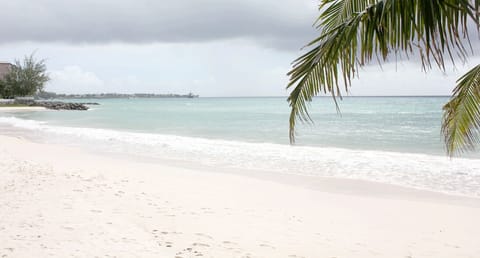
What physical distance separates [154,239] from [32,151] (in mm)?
10800

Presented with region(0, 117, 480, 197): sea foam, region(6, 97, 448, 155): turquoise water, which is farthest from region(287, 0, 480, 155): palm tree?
region(0, 117, 480, 197): sea foam

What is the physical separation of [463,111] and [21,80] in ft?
243

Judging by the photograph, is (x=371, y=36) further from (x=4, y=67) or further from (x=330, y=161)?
(x=4, y=67)

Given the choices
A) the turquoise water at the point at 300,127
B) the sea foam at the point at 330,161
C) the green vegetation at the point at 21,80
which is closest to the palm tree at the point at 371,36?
the turquoise water at the point at 300,127

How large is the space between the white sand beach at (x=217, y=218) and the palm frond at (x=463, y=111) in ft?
5.00

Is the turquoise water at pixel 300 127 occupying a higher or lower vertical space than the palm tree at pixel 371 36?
lower

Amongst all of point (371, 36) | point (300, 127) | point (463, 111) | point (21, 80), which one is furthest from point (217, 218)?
point (21, 80)

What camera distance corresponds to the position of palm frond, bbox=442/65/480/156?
3.60 meters

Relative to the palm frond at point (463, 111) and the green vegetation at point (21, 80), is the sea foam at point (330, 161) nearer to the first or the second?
the palm frond at point (463, 111)

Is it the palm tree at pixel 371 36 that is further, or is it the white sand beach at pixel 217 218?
the white sand beach at pixel 217 218

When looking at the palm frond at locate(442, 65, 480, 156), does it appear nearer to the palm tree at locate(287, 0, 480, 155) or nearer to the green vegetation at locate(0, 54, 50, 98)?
the palm tree at locate(287, 0, 480, 155)

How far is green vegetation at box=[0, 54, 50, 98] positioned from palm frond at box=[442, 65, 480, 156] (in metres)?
73.2

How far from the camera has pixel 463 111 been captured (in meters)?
3.79

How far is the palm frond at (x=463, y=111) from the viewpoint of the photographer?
11.8 feet
